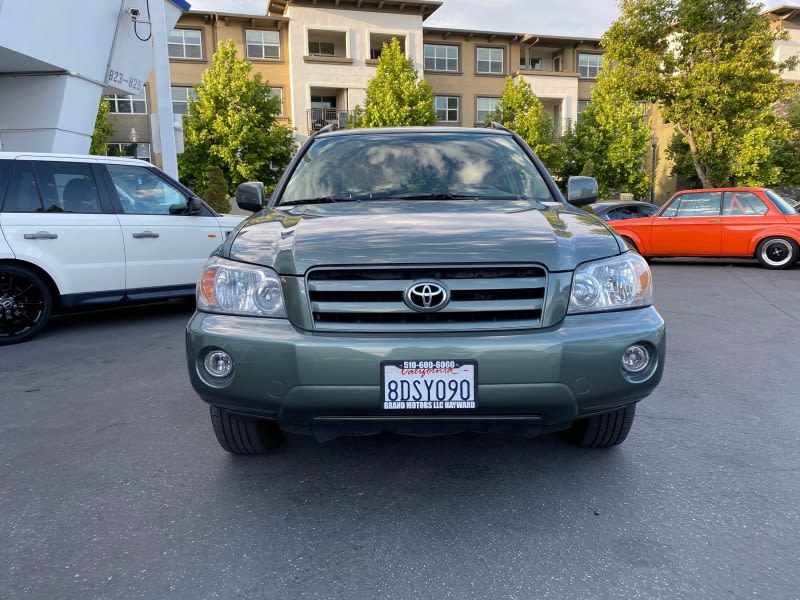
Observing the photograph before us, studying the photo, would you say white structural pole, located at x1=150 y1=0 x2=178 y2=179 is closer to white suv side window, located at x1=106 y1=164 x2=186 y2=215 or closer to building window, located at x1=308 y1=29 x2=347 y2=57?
white suv side window, located at x1=106 y1=164 x2=186 y2=215

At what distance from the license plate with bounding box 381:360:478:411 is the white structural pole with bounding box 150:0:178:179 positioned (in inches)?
444

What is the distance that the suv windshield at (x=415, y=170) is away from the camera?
3.53 metres

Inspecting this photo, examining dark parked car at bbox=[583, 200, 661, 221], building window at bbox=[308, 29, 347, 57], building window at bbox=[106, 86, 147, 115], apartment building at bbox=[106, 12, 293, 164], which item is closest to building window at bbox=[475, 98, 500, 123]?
building window at bbox=[308, 29, 347, 57]

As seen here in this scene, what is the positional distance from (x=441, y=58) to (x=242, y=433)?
34.8m

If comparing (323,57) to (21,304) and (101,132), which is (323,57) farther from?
(21,304)

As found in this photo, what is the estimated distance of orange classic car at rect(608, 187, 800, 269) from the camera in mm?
10977

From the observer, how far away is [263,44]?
31.3m

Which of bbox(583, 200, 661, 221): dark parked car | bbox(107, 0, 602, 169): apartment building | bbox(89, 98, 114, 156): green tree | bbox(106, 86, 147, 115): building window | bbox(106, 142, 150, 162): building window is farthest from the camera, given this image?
bbox(107, 0, 602, 169): apartment building

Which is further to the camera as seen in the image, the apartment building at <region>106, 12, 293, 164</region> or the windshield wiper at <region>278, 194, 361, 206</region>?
the apartment building at <region>106, 12, 293, 164</region>

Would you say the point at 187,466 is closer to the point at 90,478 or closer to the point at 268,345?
the point at 90,478

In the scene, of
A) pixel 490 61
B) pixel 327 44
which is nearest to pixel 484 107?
pixel 490 61

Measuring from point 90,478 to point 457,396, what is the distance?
1892 mm

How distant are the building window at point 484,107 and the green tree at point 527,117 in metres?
2.09

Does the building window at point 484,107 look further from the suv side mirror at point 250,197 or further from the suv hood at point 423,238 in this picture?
the suv hood at point 423,238
